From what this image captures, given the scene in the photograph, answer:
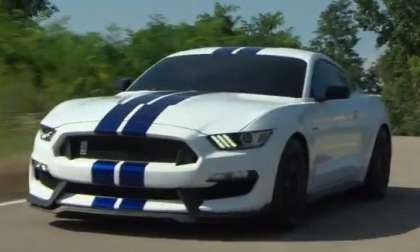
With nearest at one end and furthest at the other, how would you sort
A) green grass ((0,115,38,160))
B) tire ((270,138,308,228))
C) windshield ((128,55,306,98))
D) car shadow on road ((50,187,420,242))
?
tire ((270,138,308,228)), car shadow on road ((50,187,420,242)), windshield ((128,55,306,98)), green grass ((0,115,38,160))

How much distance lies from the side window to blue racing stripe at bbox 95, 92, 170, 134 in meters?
1.77

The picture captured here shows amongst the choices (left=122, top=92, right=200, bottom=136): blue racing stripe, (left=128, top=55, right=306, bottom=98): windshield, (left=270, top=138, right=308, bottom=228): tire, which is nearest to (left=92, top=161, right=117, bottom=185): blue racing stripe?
(left=122, top=92, right=200, bottom=136): blue racing stripe

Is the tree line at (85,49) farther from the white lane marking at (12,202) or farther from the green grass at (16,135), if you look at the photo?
the white lane marking at (12,202)

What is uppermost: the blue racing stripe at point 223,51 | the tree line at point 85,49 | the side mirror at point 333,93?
the blue racing stripe at point 223,51

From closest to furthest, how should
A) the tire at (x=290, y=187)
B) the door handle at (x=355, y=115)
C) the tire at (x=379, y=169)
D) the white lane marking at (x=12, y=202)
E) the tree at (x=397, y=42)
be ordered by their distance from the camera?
1. the tire at (x=290, y=187)
2. the white lane marking at (x=12, y=202)
3. the door handle at (x=355, y=115)
4. the tire at (x=379, y=169)
5. the tree at (x=397, y=42)

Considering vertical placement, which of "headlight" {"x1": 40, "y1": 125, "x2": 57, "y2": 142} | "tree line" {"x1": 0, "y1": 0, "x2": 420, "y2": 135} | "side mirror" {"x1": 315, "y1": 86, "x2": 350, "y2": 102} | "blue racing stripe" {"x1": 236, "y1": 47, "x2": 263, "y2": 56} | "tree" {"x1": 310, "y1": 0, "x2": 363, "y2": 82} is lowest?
"tree" {"x1": 310, "y1": 0, "x2": 363, "y2": 82}

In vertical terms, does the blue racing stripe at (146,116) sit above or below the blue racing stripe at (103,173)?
above

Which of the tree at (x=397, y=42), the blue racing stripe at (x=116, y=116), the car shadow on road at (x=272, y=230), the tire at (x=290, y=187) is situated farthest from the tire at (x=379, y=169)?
the tree at (x=397, y=42)

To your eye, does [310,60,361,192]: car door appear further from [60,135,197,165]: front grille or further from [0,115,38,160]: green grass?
[0,115,38,160]: green grass

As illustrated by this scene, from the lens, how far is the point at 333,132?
10.5 meters

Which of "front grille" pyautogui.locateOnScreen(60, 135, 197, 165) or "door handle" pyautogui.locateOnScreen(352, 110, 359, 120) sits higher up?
"front grille" pyautogui.locateOnScreen(60, 135, 197, 165)

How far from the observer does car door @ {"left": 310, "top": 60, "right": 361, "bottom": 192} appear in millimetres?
10078

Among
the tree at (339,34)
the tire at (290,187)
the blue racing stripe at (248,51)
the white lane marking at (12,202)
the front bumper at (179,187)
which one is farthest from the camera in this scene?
the tree at (339,34)

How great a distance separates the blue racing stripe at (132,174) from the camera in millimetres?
8672
